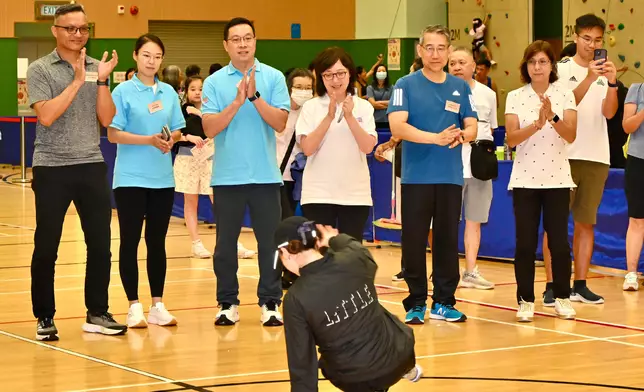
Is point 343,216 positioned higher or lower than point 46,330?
higher

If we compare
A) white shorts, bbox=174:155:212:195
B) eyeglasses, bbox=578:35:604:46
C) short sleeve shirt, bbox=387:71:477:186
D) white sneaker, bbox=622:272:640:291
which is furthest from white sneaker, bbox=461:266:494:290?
white shorts, bbox=174:155:212:195

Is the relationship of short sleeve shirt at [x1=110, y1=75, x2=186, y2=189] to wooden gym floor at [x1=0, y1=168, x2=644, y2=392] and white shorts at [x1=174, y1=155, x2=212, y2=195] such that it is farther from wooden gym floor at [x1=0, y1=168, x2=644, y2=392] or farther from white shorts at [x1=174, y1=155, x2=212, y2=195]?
white shorts at [x1=174, y1=155, x2=212, y2=195]

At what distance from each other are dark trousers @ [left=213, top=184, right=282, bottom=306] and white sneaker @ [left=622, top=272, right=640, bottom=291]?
9.36 ft

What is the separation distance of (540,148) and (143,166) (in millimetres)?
2502

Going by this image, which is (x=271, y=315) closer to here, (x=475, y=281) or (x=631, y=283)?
(x=475, y=281)

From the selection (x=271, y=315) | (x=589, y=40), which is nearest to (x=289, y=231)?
(x=271, y=315)

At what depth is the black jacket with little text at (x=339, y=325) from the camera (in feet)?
14.6

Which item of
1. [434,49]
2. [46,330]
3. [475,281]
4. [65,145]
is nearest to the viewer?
[65,145]

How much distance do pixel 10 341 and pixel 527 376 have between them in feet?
10.1

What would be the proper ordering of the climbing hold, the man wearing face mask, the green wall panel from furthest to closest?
1. the green wall panel
2. the climbing hold
3. the man wearing face mask

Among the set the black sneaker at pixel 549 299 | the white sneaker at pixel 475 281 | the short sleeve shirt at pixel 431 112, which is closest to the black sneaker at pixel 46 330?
the short sleeve shirt at pixel 431 112

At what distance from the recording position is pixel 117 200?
7.24 meters

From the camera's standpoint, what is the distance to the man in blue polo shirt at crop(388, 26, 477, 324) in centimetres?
731

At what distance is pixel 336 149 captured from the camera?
7.43 m
